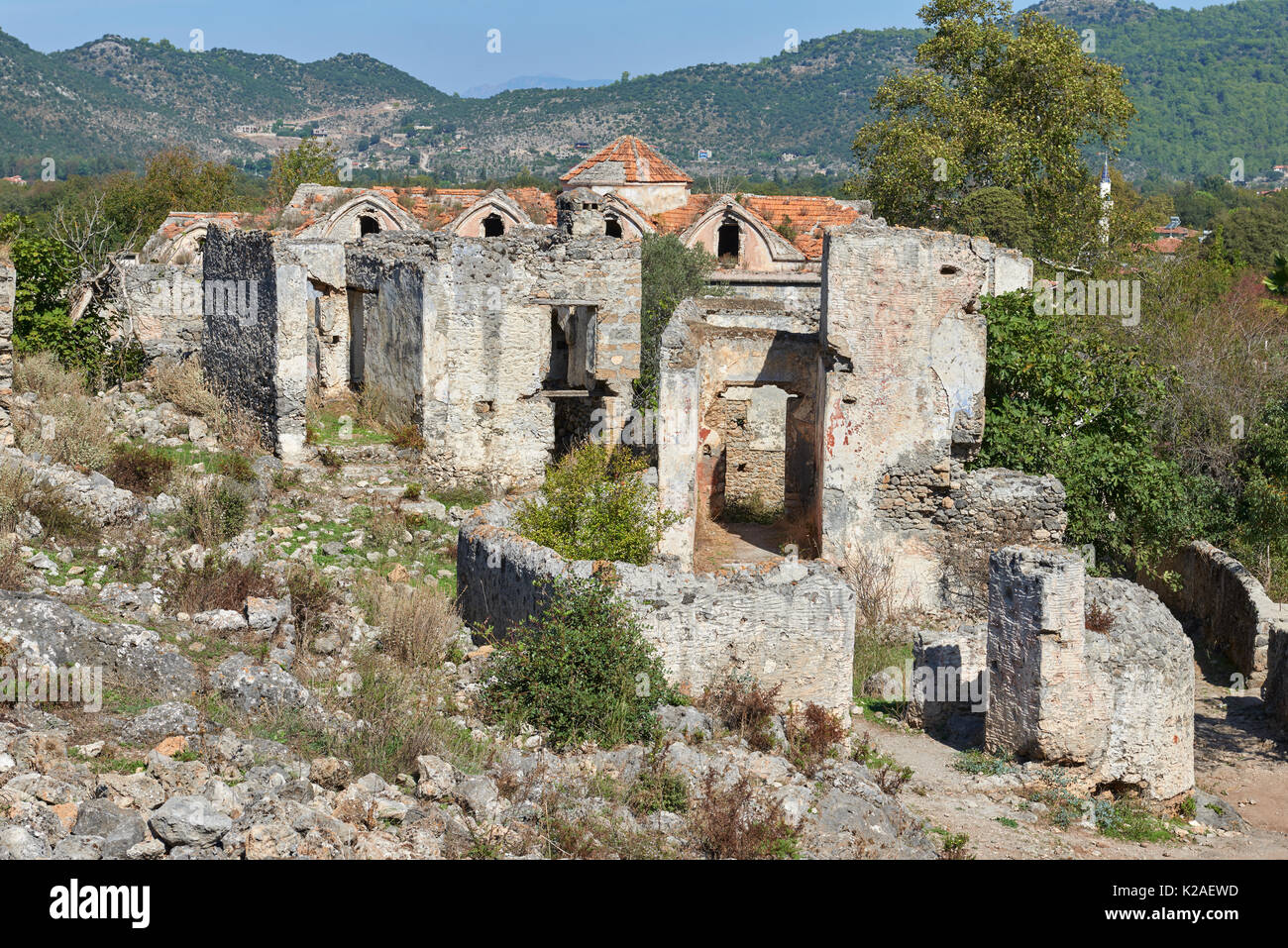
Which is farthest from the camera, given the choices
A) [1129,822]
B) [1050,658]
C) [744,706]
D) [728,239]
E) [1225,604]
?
[728,239]

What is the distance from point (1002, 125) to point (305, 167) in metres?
25.2

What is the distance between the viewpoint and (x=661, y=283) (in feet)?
81.4

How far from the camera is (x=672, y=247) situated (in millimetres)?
26531

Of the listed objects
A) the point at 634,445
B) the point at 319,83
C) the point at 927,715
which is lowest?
the point at 927,715

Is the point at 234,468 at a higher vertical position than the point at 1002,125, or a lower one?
lower

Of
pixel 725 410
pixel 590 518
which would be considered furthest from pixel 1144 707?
pixel 725 410

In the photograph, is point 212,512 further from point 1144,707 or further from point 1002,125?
point 1002,125

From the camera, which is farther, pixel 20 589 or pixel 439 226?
pixel 439 226

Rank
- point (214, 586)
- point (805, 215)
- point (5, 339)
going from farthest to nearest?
point (805, 215) < point (5, 339) < point (214, 586)

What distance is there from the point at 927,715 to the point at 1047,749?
146cm

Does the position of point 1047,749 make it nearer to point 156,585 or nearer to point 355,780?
point 355,780

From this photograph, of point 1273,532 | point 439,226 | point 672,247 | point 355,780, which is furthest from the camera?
point 439,226

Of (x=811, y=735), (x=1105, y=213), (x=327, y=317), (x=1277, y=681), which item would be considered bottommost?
(x=1277, y=681)
